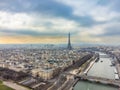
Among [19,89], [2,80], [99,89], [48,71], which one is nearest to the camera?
[19,89]

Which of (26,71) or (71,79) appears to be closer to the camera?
(71,79)

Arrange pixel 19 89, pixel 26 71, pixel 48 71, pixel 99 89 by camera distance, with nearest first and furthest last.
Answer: pixel 19 89
pixel 99 89
pixel 48 71
pixel 26 71

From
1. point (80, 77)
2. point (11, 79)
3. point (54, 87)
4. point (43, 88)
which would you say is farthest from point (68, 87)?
point (11, 79)

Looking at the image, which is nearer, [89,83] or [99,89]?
[99,89]

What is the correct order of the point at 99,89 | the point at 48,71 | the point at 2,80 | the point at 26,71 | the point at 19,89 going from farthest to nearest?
1. the point at 26,71
2. the point at 48,71
3. the point at 2,80
4. the point at 99,89
5. the point at 19,89

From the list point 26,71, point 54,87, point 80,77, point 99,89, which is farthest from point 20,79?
point 99,89

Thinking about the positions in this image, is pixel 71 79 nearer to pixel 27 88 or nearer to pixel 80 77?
pixel 80 77

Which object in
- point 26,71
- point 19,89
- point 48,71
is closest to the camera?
point 19,89

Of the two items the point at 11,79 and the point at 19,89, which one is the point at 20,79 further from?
the point at 19,89
